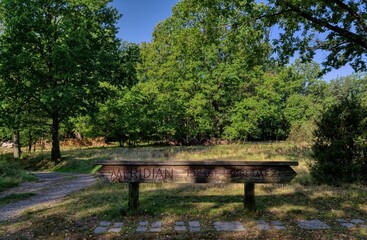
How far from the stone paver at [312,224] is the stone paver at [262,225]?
56cm

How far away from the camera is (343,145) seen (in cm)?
938

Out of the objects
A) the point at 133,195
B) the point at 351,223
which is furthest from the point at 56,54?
the point at 351,223

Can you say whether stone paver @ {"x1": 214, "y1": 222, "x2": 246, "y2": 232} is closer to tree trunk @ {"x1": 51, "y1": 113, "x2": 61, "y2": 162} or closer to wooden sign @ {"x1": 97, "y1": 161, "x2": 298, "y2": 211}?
wooden sign @ {"x1": 97, "y1": 161, "x2": 298, "y2": 211}

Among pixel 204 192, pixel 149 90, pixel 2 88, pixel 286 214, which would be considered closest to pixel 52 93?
Answer: pixel 2 88

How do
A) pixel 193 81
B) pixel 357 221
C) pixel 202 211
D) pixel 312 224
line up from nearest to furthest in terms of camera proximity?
pixel 312 224
pixel 357 221
pixel 202 211
pixel 193 81

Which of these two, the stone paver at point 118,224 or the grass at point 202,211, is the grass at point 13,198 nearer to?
the grass at point 202,211

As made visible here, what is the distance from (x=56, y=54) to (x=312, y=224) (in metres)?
16.5

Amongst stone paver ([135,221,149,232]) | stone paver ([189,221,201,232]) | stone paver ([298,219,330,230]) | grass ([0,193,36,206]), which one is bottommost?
grass ([0,193,36,206])

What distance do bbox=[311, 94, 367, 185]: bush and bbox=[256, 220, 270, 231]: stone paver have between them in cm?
470

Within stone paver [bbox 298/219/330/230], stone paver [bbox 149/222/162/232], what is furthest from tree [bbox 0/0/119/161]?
stone paver [bbox 298/219/330/230]

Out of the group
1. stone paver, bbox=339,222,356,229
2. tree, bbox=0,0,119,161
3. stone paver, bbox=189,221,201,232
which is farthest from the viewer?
tree, bbox=0,0,119,161

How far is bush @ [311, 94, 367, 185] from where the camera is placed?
368 inches

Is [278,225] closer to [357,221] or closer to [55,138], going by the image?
[357,221]

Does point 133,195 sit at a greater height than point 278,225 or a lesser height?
greater
